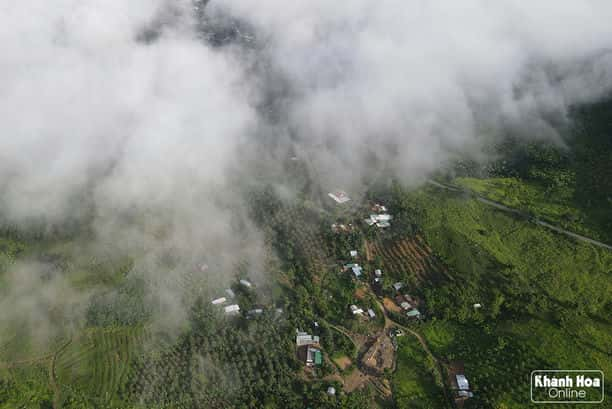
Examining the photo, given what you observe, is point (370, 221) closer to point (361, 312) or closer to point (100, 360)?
point (361, 312)

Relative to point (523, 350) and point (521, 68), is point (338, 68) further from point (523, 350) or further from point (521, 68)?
point (523, 350)

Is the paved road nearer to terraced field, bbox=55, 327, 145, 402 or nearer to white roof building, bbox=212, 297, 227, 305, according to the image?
white roof building, bbox=212, 297, 227, 305

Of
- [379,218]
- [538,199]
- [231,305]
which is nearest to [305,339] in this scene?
[231,305]

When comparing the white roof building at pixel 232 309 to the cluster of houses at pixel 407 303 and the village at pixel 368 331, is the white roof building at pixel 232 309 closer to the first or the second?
→ the village at pixel 368 331

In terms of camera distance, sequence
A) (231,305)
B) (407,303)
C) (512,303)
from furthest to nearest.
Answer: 1. (231,305)
2. (407,303)
3. (512,303)

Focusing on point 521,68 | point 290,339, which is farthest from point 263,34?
point 290,339

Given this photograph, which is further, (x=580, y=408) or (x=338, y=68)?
(x=338, y=68)
